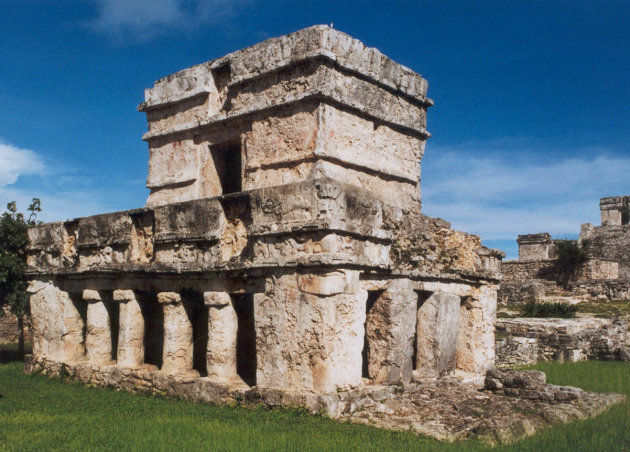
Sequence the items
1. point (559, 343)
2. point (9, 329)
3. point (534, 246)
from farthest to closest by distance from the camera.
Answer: point (534, 246) < point (9, 329) < point (559, 343)

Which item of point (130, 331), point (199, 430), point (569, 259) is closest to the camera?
point (199, 430)

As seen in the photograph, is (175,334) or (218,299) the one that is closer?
(218,299)

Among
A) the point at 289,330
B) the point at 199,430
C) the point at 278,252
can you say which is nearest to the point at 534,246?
the point at 278,252

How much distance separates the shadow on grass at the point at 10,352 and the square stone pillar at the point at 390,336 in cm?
847

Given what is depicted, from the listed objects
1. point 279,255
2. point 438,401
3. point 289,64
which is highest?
point 289,64

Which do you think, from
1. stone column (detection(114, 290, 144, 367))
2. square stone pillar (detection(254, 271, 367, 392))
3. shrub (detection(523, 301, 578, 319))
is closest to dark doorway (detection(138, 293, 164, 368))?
stone column (detection(114, 290, 144, 367))

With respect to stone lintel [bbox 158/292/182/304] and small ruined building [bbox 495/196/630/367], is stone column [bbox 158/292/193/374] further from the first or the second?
small ruined building [bbox 495/196/630/367]

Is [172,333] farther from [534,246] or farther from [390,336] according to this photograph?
[534,246]

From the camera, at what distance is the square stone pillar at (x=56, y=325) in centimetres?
964

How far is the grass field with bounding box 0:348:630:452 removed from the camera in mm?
5180

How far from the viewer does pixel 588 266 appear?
87.3 ft

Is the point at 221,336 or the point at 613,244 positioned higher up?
the point at 613,244

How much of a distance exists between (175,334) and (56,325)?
112 inches

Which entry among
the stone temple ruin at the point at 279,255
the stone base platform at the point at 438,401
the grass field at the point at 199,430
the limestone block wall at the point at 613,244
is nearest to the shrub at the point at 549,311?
the stone temple ruin at the point at 279,255
